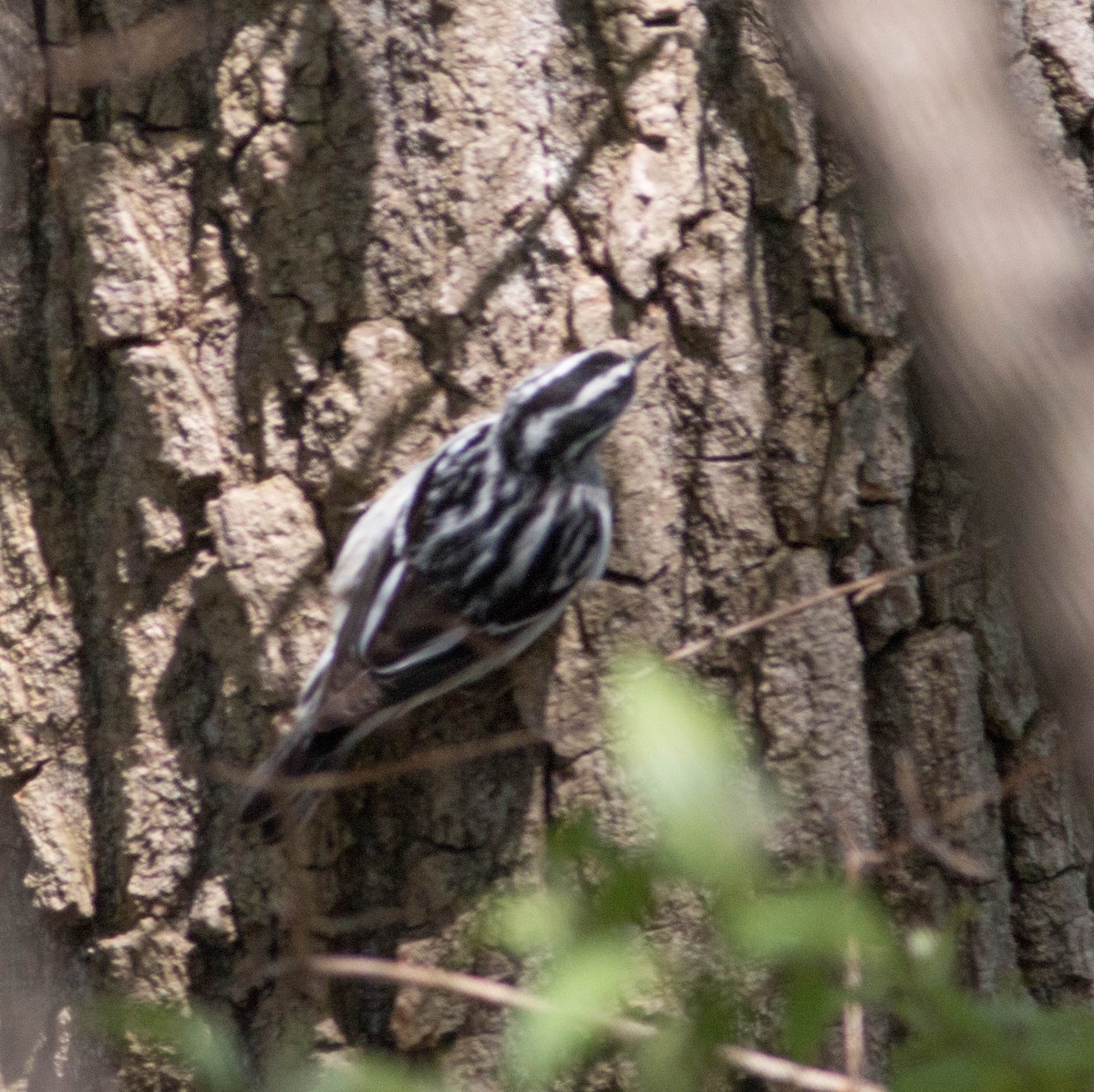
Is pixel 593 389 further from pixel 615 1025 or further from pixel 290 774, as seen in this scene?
pixel 615 1025

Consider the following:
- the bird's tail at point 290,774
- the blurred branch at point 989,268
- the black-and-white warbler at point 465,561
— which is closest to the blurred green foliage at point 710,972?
the blurred branch at point 989,268

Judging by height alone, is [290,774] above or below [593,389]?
below

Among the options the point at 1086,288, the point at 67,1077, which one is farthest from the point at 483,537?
the point at 1086,288

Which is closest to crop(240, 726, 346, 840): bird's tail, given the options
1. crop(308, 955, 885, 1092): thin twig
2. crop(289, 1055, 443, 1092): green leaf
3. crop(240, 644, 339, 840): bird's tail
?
crop(240, 644, 339, 840): bird's tail

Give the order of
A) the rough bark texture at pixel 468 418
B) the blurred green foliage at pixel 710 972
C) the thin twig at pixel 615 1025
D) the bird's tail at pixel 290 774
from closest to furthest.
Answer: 1. the blurred green foliage at pixel 710 972
2. the thin twig at pixel 615 1025
3. the bird's tail at pixel 290 774
4. the rough bark texture at pixel 468 418

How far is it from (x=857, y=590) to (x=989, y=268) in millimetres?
1192

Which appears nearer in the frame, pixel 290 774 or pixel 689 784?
pixel 689 784

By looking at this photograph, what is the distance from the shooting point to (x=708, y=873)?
122 centimetres

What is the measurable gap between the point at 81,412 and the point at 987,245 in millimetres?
1869

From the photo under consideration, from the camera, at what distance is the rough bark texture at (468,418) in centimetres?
257

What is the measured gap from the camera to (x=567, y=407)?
8.24ft

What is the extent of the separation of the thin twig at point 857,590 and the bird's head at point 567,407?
45 cm

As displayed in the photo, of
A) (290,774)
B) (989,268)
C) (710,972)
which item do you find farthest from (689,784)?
(290,774)

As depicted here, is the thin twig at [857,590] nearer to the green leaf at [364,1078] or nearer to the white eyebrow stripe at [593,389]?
the white eyebrow stripe at [593,389]
